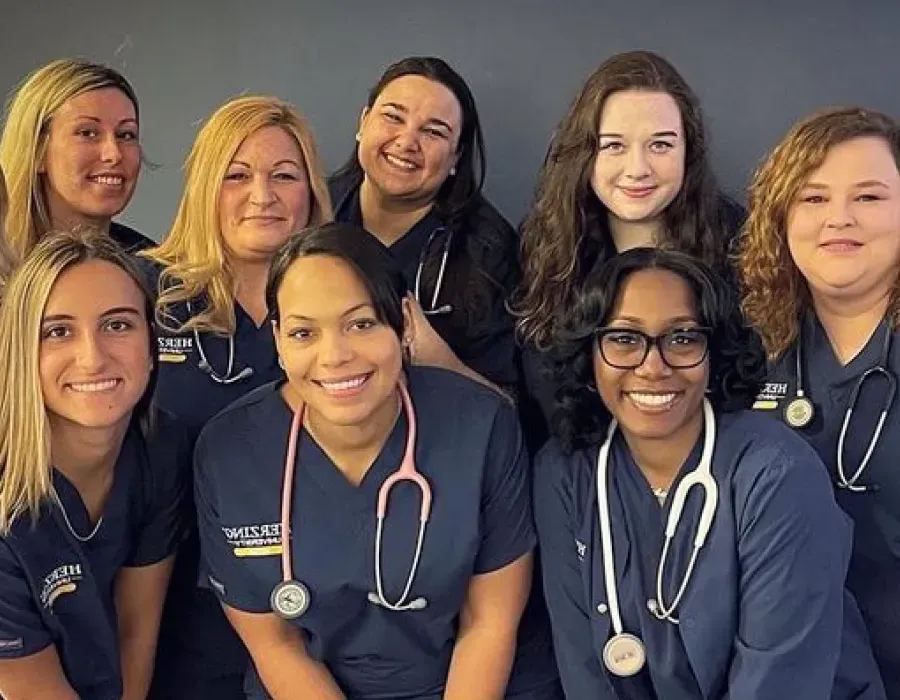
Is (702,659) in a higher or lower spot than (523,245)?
lower

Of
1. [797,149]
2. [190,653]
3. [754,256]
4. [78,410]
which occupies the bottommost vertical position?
[190,653]

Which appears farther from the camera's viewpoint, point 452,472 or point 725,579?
point 452,472

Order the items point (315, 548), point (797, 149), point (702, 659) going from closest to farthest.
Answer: point (702, 659), point (315, 548), point (797, 149)

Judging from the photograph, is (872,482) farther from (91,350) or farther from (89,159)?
(89,159)

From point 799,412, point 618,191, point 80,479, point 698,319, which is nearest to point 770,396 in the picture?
point 799,412

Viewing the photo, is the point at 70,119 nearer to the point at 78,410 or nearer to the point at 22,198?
the point at 22,198

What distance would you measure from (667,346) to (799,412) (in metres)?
0.32

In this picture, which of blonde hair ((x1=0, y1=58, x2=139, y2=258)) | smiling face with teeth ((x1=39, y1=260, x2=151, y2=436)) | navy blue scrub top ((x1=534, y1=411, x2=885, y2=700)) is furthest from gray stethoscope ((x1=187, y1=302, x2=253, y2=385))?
navy blue scrub top ((x1=534, y1=411, x2=885, y2=700))

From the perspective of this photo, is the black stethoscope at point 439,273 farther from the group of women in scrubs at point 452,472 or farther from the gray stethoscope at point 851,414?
the gray stethoscope at point 851,414

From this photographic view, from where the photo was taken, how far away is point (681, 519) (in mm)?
1413

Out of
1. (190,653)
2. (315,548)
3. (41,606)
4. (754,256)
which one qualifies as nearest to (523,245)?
(754,256)

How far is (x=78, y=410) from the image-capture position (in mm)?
1447

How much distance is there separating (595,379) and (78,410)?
2.14 ft

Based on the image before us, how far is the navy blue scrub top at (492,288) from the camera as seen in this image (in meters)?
1.95
